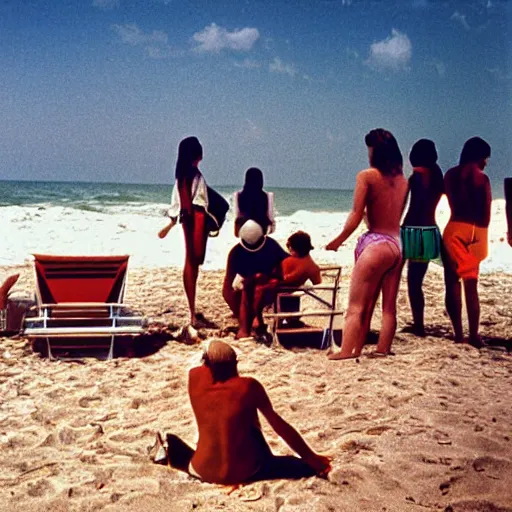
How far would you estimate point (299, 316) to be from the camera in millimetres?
4754

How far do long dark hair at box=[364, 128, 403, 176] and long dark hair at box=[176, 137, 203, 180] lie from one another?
1333mm

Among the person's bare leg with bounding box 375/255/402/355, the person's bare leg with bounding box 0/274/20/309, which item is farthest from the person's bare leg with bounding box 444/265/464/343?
the person's bare leg with bounding box 0/274/20/309

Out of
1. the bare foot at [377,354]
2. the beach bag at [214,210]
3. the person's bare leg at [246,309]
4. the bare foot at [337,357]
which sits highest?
the beach bag at [214,210]

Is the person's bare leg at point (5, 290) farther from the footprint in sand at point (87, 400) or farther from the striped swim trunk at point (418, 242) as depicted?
the striped swim trunk at point (418, 242)

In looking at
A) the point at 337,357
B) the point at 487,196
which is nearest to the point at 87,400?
the point at 337,357

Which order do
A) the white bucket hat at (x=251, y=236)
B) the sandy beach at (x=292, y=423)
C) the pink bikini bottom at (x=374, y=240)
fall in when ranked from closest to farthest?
the sandy beach at (x=292, y=423) < the pink bikini bottom at (x=374, y=240) < the white bucket hat at (x=251, y=236)

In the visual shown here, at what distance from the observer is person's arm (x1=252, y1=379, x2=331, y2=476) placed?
2.92 metres

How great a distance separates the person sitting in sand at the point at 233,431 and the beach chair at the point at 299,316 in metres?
1.75

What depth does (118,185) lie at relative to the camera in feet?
132

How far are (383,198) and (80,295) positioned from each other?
7.53 feet

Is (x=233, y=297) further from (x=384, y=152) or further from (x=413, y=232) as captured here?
(x=384, y=152)

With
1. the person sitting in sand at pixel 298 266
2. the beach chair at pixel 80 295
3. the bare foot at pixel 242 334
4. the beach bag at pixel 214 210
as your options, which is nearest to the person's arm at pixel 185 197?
the beach bag at pixel 214 210

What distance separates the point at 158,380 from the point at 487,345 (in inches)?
97.3

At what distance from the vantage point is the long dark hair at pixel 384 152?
440cm
